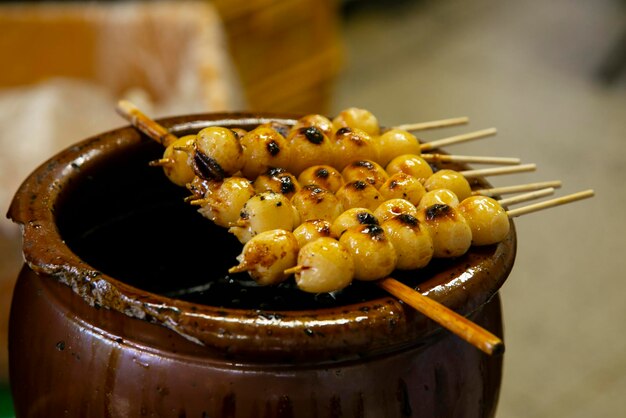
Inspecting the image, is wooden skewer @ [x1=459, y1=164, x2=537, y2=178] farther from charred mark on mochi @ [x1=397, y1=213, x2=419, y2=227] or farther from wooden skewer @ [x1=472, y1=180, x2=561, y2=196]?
charred mark on mochi @ [x1=397, y1=213, x2=419, y2=227]

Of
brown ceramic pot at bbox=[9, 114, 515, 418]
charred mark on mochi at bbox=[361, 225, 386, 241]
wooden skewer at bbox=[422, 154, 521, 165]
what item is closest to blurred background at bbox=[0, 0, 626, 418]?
brown ceramic pot at bbox=[9, 114, 515, 418]

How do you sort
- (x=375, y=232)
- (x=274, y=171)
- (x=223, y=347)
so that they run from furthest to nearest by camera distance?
(x=274, y=171), (x=375, y=232), (x=223, y=347)

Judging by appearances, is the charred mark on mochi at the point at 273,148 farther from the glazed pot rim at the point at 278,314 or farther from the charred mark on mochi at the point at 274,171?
the glazed pot rim at the point at 278,314

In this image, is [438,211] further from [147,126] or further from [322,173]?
[147,126]

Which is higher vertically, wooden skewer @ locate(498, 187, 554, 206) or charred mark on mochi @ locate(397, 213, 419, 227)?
charred mark on mochi @ locate(397, 213, 419, 227)

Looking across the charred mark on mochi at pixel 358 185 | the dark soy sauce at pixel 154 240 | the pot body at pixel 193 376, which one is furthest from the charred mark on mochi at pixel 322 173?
the pot body at pixel 193 376

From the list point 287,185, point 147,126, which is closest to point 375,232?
point 287,185
